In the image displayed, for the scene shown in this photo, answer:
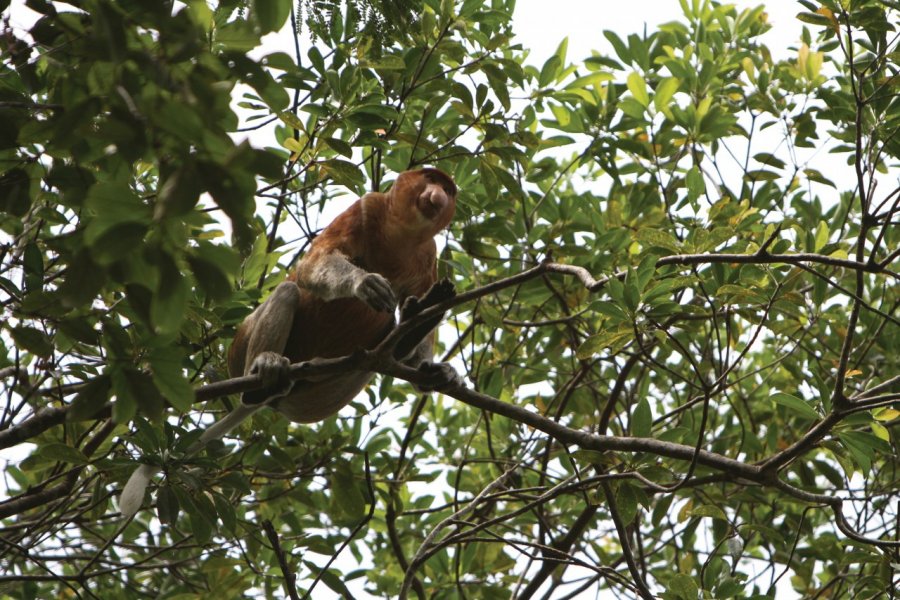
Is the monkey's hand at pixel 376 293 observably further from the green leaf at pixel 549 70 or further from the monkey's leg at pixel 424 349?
the green leaf at pixel 549 70

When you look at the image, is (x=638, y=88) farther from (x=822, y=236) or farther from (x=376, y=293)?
(x=376, y=293)

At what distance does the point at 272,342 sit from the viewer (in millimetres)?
3990

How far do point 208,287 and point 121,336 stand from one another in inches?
26.4

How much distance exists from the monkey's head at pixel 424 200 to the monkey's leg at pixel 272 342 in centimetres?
61

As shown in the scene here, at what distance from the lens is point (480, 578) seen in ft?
16.4

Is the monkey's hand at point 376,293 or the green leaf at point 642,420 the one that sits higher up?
the monkey's hand at point 376,293

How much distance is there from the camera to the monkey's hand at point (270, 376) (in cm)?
376

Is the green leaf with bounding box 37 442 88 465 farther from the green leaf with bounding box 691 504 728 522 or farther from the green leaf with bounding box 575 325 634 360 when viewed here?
the green leaf with bounding box 691 504 728 522

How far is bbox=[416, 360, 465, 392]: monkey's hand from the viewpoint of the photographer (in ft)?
12.7

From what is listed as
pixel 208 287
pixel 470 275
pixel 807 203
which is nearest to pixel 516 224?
pixel 470 275

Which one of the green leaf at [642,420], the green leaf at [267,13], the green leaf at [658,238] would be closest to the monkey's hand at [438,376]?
the green leaf at [642,420]

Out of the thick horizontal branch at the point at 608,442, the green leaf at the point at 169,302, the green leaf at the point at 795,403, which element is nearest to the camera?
the green leaf at the point at 169,302

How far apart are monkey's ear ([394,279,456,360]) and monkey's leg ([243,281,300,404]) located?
0.51 metres

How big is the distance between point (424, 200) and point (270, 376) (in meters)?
1.06
